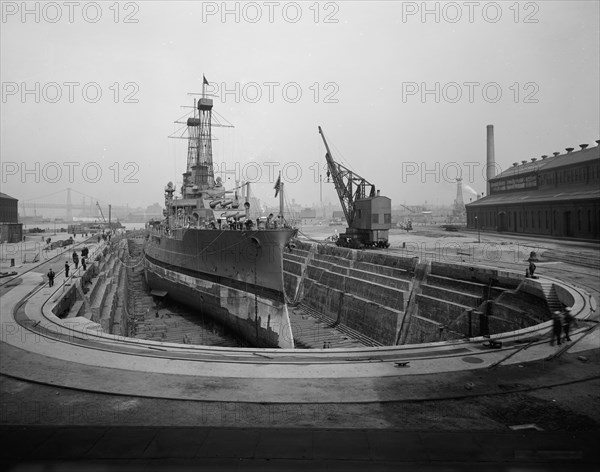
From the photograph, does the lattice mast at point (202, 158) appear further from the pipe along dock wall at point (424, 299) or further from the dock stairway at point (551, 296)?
the dock stairway at point (551, 296)

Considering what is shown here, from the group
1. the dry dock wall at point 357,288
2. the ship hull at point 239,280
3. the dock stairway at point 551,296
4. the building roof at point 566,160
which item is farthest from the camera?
the building roof at point 566,160

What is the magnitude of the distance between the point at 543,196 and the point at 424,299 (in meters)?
28.5

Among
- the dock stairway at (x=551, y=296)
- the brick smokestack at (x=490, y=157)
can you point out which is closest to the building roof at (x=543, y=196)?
the brick smokestack at (x=490, y=157)

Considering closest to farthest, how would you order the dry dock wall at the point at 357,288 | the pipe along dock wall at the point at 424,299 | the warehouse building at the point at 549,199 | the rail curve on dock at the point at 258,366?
the rail curve on dock at the point at 258,366, the pipe along dock wall at the point at 424,299, the dry dock wall at the point at 357,288, the warehouse building at the point at 549,199

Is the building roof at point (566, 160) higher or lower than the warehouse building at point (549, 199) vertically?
higher

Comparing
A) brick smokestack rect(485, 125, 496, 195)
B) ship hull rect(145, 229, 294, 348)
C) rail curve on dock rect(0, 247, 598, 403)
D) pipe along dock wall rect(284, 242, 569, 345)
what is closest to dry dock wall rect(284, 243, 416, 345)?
pipe along dock wall rect(284, 242, 569, 345)

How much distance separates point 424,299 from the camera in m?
21.1

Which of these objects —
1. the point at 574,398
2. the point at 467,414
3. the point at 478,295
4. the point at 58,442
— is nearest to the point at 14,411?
the point at 58,442

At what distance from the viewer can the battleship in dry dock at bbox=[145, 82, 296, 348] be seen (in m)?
21.7

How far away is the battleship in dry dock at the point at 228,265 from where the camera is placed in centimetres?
2170

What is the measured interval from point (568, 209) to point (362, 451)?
128 ft

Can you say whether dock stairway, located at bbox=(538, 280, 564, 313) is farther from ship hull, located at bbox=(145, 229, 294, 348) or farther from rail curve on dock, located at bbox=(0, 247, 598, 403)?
ship hull, located at bbox=(145, 229, 294, 348)

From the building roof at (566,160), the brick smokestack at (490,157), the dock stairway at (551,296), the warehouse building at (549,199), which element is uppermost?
the brick smokestack at (490,157)

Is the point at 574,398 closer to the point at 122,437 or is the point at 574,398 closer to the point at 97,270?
the point at 122,437
